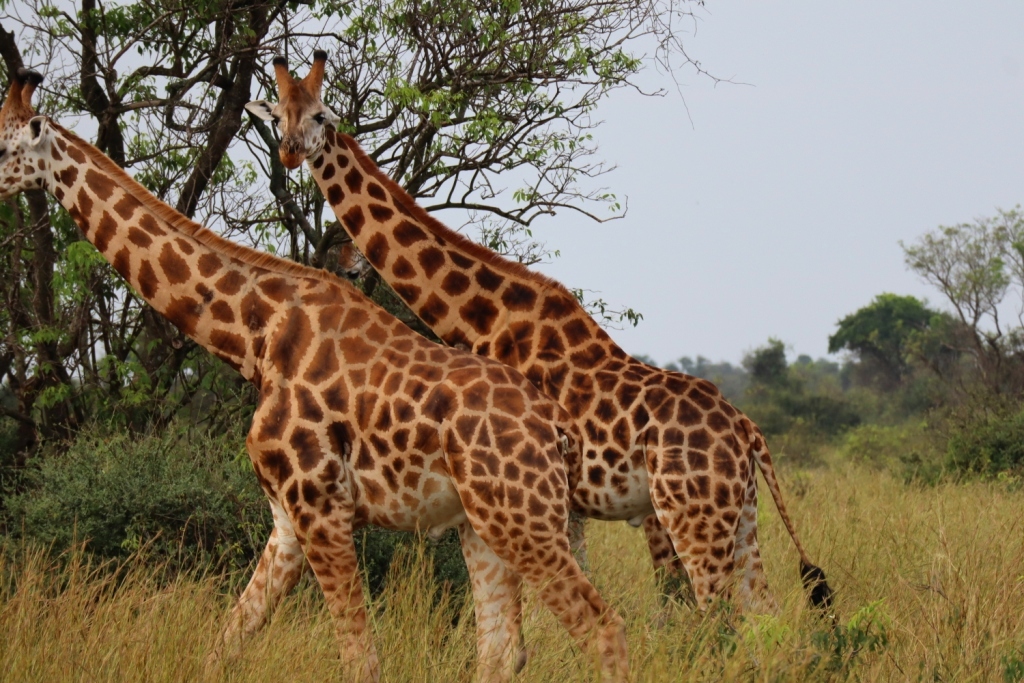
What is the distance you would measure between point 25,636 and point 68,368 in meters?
5.32

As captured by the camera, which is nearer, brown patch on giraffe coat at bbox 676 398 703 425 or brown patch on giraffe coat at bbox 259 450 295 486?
brown patch on giraffe coat at bbox 259 450 295 486

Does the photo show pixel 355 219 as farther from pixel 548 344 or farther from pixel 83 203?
pixel 83 203

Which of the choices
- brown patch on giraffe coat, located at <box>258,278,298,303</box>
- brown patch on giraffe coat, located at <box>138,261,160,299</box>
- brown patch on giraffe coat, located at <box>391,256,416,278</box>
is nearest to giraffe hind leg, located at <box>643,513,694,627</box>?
brown patch on giraffe coat, located at <box>391,256,416,278</box>

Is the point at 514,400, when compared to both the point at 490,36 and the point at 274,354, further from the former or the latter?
the point at 490,36

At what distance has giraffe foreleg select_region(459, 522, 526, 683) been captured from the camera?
480 centimetres

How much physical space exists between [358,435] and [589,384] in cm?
161

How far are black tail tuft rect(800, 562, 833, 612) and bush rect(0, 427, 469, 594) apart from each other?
2100mm

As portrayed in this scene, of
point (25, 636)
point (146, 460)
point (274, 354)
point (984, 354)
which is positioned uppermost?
point (984, 354)

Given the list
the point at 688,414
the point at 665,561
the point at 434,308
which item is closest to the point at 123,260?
the point at 434,308

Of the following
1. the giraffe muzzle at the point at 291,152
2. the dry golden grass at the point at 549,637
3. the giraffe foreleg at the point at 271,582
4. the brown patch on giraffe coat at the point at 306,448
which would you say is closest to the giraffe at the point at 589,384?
the giraffe muzzle at the point at 291,152

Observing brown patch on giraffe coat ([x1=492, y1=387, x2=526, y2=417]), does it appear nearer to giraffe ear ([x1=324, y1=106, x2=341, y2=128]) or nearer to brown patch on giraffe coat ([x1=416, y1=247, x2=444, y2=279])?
brown patch on giraffe coat ([x1=416, y1=247, x2=444, y2=279])

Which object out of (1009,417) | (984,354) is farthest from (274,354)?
(984,354)

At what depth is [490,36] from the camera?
852cm

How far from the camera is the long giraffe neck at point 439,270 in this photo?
5.81 meters
